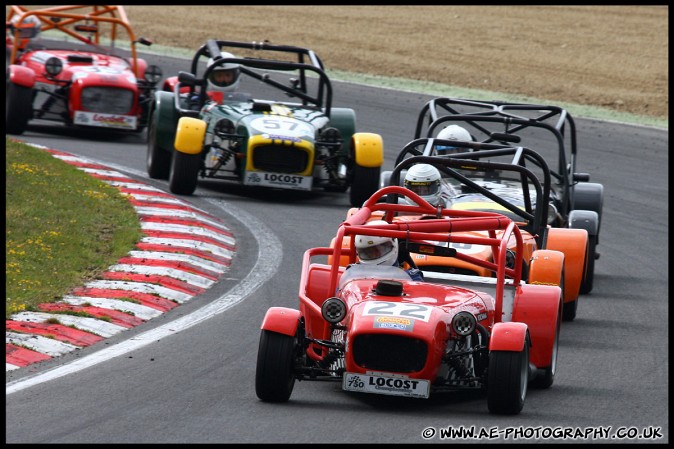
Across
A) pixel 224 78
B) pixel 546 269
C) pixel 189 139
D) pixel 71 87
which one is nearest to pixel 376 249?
pixel 546 269

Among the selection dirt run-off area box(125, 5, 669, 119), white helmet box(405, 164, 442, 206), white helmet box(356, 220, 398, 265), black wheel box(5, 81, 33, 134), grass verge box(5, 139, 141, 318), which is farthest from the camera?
dirt run-off area box(125, 5, 669, 119)

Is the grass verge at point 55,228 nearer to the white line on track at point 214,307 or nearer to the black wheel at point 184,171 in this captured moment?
the black wheel at point 184,171

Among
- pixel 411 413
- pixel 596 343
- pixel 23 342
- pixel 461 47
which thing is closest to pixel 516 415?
pixel 411 413

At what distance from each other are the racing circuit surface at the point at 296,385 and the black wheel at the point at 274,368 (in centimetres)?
9

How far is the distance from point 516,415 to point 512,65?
21866mm

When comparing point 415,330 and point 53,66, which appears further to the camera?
point 53,66

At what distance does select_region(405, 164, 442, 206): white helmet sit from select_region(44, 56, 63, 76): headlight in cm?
823

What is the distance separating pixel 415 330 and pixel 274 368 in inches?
31.0

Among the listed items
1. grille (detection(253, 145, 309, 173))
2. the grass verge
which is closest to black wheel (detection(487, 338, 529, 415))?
the grass verge

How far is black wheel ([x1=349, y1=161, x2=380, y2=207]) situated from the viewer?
A: 50.2ft

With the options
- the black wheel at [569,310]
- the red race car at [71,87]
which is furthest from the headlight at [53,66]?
the black wheel at [569,310]

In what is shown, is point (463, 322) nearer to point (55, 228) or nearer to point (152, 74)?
point (55, 228)

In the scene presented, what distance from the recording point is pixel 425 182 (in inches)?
437

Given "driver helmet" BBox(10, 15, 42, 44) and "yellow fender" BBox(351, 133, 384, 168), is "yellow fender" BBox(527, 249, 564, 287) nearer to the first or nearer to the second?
"yellow fender" BBox(351, 133, 384, 168)
